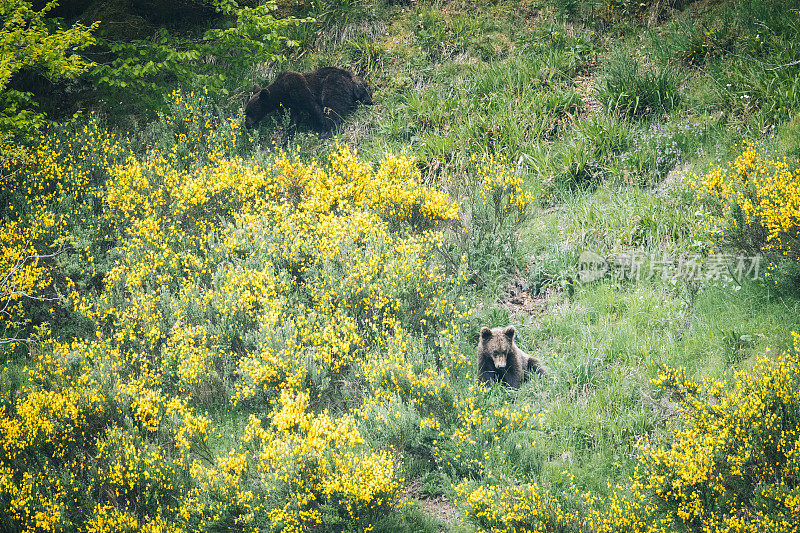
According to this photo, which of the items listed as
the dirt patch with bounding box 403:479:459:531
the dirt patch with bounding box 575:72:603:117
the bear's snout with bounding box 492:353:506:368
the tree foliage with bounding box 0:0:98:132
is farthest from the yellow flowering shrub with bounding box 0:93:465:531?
the dirt patch with bounding box 575:72:603:117

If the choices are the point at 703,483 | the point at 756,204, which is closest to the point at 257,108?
the point at 756,204

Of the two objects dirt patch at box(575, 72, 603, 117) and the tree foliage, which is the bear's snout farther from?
the tree foliage

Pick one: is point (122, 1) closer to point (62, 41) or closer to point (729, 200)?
point (62, 41)

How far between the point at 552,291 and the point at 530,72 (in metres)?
3.90

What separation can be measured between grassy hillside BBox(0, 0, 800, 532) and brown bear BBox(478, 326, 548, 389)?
0.20 metres

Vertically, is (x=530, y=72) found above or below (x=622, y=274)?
above

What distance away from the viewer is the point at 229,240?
742cm

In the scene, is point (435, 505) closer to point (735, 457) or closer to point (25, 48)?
point (735, 457)

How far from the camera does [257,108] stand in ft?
32.5

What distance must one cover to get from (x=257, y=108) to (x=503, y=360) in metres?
6.52

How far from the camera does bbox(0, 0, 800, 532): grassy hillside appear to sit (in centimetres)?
487

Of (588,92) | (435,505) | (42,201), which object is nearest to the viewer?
(435,505)

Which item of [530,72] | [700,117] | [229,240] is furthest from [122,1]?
[700,117]

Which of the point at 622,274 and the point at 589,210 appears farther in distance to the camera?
the point at 589,210
